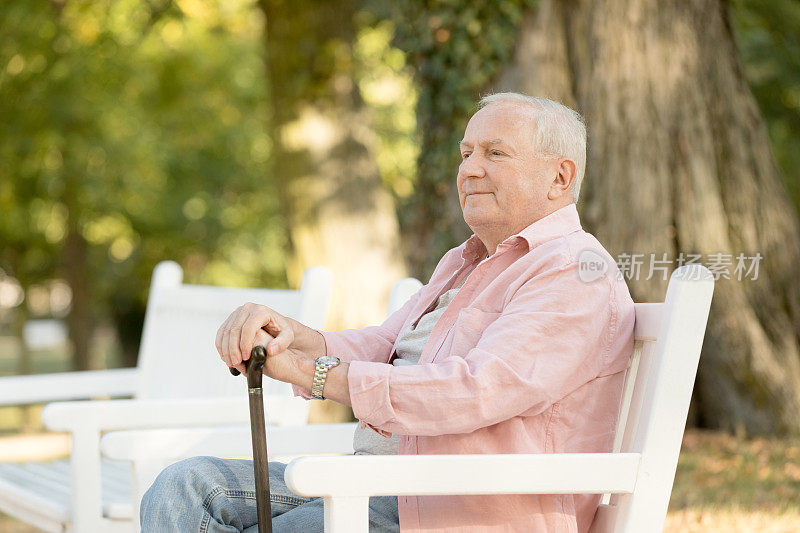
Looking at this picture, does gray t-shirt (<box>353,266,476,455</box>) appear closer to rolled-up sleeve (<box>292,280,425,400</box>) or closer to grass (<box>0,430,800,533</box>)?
rolled-up sleeve (<box>292,280,425,400</box>)

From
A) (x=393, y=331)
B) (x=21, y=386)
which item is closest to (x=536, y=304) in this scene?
(x=393, y=331)

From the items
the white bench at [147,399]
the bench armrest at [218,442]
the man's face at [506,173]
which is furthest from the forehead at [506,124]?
the white bench at [147,399]

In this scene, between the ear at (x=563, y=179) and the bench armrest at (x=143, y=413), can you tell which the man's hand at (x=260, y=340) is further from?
the bench armrest at (x=143, y=413)

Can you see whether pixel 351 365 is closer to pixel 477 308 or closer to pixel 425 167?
pixel 477 308

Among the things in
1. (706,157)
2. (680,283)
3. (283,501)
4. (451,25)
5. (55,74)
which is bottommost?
(283,501)

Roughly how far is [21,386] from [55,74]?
8.09 meters

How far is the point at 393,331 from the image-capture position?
2.87 meters

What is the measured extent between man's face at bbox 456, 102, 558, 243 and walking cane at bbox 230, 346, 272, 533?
26.4 inches

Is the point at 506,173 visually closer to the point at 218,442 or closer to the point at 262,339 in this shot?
the point at 262,339

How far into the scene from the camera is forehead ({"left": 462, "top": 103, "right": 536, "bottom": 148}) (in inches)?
96.5

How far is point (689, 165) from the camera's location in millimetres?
5891

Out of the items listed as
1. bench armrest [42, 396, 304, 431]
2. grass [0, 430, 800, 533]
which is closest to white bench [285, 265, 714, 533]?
bench armrest [42, 396, 304, 431]

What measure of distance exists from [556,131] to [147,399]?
219 cm

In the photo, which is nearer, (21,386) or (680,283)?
(680,283)
